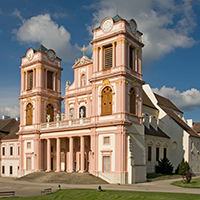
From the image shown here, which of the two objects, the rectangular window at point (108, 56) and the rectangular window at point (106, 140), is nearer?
the rectangular window at point (106, 140)

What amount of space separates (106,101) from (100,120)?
2453 millimetres

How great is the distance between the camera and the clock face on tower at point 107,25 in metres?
38.0

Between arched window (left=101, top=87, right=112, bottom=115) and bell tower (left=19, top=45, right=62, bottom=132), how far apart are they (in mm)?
11130

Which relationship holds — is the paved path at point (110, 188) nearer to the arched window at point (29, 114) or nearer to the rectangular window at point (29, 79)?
the arched window at point (29, 114)

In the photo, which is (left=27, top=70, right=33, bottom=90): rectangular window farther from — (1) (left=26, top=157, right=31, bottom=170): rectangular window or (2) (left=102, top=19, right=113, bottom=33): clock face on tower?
(2) (left=102, top=19, right=113, bottom=33): clock face on tower

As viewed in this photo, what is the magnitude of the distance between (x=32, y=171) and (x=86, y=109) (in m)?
12.1

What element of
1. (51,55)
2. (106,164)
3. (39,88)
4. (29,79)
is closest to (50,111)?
(39,88)

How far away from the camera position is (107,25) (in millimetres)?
38375

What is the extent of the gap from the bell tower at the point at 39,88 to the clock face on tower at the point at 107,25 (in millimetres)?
13046

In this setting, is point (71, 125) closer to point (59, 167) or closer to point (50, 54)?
point (59, 167)

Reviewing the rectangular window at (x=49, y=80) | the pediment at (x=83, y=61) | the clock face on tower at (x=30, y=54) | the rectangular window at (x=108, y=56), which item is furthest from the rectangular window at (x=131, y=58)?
the clock face on tower at (x=30, y=54)

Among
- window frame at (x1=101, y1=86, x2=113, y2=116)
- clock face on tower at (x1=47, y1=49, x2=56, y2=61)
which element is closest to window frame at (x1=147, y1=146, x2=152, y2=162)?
window frame at (x1=101, y1=86, x2=113, y2=116)

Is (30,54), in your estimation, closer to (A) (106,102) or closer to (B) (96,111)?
(B) (96,111)

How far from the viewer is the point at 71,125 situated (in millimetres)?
40625
